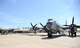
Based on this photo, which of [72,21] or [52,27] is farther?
[72,21]

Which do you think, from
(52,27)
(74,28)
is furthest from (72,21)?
(52,27)

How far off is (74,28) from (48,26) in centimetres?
880

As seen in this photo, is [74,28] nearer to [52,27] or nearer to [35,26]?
[52,27]

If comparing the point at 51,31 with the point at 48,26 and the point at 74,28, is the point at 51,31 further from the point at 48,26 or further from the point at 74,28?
the point at 74,28

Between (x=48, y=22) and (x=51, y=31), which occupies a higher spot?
(x=48, y=22)

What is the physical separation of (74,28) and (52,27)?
7.62 m

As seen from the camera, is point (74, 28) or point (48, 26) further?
point (74, 28)

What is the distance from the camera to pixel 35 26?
41.1 meters

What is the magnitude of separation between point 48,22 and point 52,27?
4.54 ft

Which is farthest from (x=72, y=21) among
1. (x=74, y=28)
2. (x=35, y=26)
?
(x=35, y=26)

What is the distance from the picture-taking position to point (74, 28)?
96.6ft

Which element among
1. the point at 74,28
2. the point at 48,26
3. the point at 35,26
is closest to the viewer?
the point at 48,26

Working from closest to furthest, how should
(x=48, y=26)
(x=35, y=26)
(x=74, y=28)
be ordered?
(x=48, y=26), (x=74, y=28), (x=35, y=26)

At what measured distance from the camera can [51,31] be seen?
24438mm
